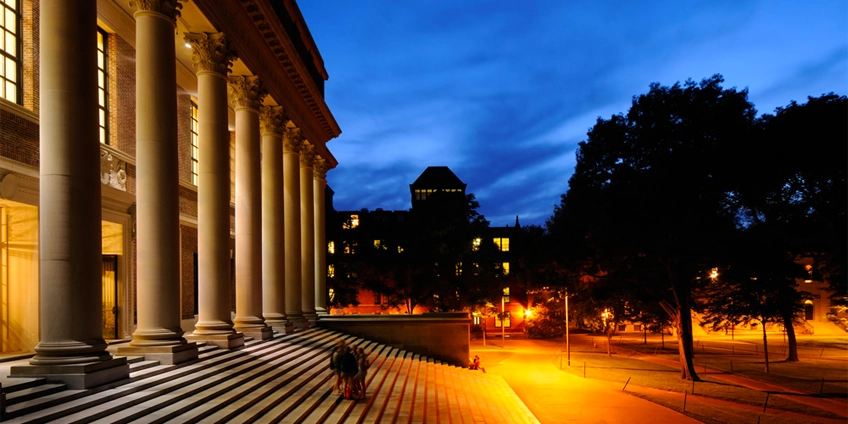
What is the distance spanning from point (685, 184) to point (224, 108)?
24.8 m

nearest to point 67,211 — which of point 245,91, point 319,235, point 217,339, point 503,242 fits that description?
point 217,339

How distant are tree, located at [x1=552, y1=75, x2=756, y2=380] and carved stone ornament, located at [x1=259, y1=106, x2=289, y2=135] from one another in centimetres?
1853

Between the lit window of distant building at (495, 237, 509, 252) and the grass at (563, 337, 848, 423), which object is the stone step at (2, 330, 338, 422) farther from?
the lit window of distant building at (495, 237, 509, 252)

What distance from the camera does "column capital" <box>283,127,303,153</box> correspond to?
99.8ft

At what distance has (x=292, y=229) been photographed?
3019 cm

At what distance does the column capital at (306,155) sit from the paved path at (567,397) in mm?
16151

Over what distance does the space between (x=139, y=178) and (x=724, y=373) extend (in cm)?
3608

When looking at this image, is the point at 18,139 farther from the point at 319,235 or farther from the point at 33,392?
the point at 319,235

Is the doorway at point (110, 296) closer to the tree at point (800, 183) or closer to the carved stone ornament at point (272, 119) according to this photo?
the carved stone ornament at point (272, 119)

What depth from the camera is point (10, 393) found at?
10516 mm

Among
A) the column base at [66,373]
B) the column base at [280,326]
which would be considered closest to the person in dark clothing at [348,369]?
the column base at [66,373]

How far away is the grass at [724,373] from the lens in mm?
26094

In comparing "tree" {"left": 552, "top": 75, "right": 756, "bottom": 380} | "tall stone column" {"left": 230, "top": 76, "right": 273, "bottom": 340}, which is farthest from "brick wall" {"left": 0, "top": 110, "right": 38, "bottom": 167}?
"tree" {"left": 552, "top": 75, "right": 756, "bottom": 380}

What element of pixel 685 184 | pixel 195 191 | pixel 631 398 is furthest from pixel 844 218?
pixel 195 191
